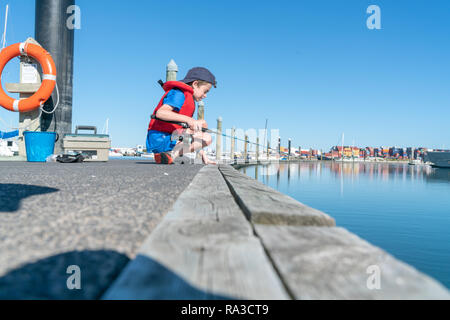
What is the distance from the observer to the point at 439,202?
22.1ft

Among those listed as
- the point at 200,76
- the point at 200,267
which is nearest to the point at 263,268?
the point at 200,267

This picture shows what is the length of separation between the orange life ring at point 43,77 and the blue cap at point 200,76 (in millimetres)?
3761

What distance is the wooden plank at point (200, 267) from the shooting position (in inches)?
18.7

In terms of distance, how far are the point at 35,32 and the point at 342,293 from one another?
29.3 feet

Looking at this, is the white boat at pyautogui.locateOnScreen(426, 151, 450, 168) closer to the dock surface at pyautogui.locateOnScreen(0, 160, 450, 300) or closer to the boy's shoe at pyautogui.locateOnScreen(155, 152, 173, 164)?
the boy's shoe at pyautogui.locateOnScreen(155, 152, 173, 164)

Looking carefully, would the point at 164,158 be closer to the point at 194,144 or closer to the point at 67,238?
the point at 194,144

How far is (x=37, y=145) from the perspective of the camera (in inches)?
235

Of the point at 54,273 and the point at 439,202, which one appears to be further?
the point at 439,202

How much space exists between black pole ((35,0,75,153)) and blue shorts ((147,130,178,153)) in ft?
12.5

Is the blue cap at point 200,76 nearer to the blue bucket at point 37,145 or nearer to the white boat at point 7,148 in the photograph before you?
the blue bucket at point 37,145

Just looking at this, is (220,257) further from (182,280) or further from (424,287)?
(424,287)

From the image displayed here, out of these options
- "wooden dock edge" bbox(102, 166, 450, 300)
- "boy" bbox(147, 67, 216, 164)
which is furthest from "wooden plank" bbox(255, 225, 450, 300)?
"boy" bbox(147, 67, 216, 164)

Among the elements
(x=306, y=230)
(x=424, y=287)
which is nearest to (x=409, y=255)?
(x=306, y=230)

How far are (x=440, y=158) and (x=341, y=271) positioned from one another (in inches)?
1685
